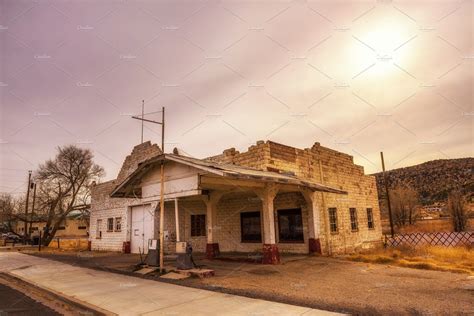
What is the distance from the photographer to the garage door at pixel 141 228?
20.4 metres

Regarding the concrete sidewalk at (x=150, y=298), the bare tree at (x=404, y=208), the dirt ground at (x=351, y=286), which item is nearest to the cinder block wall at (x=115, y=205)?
the dirt ground at (x=351, y=286)

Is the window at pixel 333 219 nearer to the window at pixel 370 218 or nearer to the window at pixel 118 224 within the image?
the window at pixel 370 218

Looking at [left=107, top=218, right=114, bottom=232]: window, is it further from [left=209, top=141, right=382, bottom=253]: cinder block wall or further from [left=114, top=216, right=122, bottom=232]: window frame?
[left=209, top=141, right=382, bottom=253]: cinder block wall

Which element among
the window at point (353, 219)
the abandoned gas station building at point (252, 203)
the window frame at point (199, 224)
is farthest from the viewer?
the window frame at point (199, 224)

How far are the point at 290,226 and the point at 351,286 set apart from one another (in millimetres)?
8053

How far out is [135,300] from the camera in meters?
7.29

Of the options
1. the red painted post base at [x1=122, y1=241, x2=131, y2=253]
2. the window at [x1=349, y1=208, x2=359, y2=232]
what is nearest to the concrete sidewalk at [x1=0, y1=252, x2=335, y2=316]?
the red painted post base at [x1=122, y1=241, x2=131, y2=253]

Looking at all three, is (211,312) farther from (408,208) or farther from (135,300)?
(408,208)

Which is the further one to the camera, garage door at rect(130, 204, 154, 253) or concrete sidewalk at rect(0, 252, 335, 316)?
garage door at rect(130, 204, 154, 253)

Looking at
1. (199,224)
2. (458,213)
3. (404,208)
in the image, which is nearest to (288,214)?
(199,224)

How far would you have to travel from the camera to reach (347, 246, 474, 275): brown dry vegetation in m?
11.4

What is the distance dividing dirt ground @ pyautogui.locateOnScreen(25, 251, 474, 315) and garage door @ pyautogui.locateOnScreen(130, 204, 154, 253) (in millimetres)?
7681

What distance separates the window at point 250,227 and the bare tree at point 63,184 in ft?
77.1

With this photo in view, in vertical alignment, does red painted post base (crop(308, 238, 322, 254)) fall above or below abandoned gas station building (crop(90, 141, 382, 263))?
below
